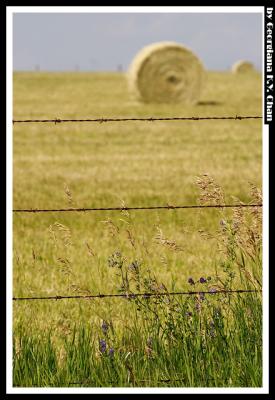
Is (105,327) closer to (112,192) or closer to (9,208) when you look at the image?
(9,208)

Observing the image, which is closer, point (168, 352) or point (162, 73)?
point (168, 352)

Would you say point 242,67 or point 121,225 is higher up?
point 242,67

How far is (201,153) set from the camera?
46.1ft

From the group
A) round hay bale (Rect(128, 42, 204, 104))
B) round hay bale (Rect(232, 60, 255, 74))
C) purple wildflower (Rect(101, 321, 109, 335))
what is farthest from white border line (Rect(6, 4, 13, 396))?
round hay bale (Rect(232, 60, 255, 74))

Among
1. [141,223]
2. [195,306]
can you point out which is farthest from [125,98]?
[195,306]

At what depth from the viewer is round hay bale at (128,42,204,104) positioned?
76.7 feet

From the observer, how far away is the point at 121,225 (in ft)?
26.2

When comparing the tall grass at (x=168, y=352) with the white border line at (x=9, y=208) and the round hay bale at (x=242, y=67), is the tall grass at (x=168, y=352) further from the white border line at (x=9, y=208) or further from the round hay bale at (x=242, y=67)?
the round hay bale at (x=242, y=67)

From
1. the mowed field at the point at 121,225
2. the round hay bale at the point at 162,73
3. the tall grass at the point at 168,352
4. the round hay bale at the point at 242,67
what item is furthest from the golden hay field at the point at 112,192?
the round hay bale at the point at 242,67

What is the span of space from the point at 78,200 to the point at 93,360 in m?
6.10

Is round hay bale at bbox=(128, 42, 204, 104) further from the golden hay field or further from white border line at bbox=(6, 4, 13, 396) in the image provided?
white border line at bbox=(6, 4, 13, 396)

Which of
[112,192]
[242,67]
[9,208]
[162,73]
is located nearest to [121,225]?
[112,192]

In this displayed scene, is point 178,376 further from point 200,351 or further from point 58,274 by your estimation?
point 58,274

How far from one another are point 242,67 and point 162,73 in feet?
82.9
